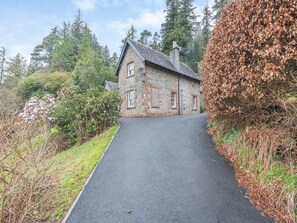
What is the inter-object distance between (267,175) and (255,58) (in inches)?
109

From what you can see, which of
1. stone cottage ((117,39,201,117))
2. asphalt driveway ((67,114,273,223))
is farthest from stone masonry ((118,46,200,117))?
asphalt driveway ((67,114,273,223))

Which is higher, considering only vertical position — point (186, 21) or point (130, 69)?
point (186, 21)

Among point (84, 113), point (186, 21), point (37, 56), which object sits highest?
point (186, 21)

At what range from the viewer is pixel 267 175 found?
14.3ft

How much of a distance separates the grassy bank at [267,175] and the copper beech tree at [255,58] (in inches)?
36.3

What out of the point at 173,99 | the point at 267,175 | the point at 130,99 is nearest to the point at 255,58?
the point at 267,175

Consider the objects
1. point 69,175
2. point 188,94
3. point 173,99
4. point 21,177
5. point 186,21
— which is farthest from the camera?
point 186,21

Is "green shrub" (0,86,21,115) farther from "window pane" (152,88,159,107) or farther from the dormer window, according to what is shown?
"window pane" (152,88,159,107)

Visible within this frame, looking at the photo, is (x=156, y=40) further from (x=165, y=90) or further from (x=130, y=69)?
(x=165, y=90)

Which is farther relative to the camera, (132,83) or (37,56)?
(37,56)

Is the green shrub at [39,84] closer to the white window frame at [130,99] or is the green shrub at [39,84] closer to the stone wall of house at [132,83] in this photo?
the stone wall of house at [132,83]

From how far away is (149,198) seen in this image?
398 centimetres

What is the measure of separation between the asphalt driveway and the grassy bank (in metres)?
0.27

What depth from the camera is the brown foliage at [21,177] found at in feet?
8.94
